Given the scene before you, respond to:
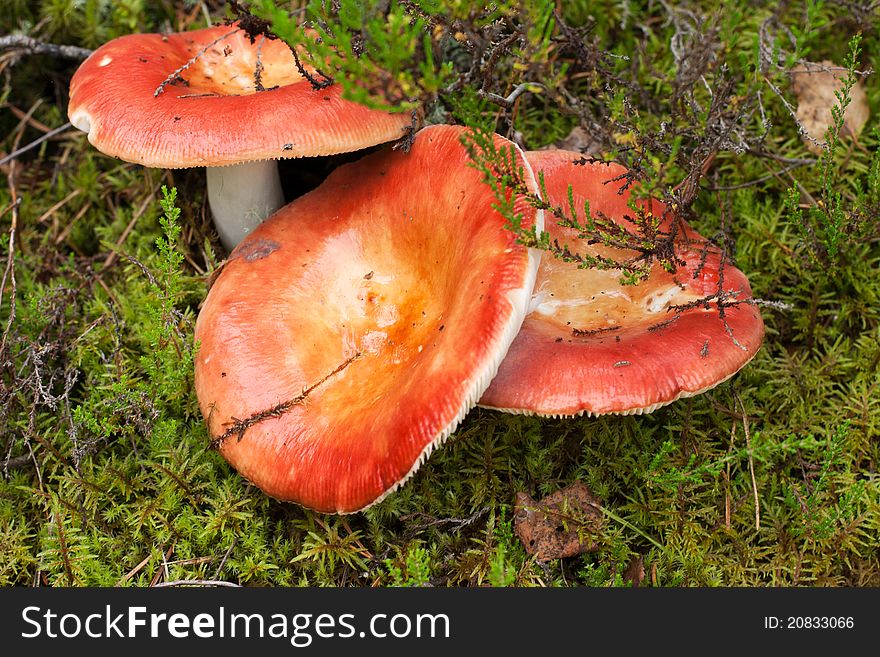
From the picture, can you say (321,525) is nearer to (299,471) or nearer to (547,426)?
(299,471)

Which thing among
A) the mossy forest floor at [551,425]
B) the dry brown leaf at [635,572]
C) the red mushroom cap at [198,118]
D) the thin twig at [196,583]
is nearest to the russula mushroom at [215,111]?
the red mushroom cap at [198,118]

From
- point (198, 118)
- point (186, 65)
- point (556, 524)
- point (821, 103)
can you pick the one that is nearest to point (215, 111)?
point (198, 118)

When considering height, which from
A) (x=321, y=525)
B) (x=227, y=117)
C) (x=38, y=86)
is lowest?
(x=321, y=525)

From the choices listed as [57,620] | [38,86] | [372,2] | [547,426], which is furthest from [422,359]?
[38,86]

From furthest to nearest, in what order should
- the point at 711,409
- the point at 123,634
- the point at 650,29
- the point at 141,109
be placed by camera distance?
1. the point at 650,29
2. the point at 711,409
3. the point at 141,109
4. the point at 123,634

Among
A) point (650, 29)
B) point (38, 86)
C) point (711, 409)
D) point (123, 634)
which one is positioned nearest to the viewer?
point (123, 634)

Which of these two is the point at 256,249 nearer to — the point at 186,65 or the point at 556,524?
the point at 186,65

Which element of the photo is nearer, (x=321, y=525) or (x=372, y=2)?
(x=372, y=2)

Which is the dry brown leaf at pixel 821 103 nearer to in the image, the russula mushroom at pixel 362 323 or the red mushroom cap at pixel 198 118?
the russula mushroom at pixel 362 323
